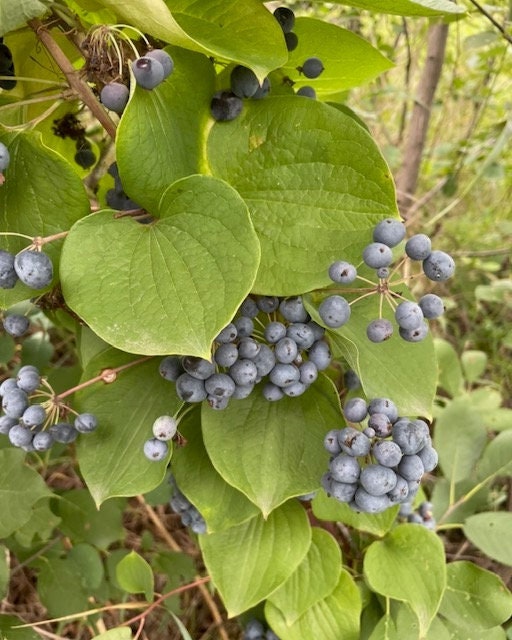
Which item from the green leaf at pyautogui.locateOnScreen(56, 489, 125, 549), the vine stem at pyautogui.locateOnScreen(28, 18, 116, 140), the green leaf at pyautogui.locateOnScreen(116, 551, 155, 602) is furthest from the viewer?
the green leaf at pyautogui.locateOnScreen(56, 489, 125, 549)

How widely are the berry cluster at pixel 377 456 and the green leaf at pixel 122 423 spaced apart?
229mm

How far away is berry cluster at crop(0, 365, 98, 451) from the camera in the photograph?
0.68 m

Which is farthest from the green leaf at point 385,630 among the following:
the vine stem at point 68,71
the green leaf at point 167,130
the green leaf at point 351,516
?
the vine stem at point 68,71

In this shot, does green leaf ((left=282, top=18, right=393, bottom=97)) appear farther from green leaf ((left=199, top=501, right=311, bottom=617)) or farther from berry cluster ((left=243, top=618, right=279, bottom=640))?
berry cluster ((left=243, top=618, right=279, bottom=640))

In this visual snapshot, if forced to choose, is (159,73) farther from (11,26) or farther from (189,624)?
(189,624)

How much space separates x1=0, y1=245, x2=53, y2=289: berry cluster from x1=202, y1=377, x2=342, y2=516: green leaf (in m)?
Answer: 0.27

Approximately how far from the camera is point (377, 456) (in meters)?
0.64

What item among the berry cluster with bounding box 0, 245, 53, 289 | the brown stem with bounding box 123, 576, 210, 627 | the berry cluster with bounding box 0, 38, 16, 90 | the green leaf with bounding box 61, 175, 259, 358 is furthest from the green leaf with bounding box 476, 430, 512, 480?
the berry cluster with bounding box 0, 38, 16, 90

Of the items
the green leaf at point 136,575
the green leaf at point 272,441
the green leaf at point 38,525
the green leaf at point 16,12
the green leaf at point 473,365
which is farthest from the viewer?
the green leaf at point 473,365

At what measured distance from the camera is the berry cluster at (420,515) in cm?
109

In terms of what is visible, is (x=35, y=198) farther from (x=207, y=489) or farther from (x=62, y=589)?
(x=62, y=589)

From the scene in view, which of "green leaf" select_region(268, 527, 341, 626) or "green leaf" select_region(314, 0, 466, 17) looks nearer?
"green leaf" select_region(314, 0, 466, 17)

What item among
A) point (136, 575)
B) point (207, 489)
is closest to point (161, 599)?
point (136, 575)

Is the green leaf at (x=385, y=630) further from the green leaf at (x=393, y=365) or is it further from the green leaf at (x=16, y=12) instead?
the green leaf at (x=16, y=12)
